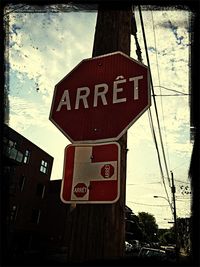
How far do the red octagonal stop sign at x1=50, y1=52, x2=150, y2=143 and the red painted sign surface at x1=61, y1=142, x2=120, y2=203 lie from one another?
10 cm

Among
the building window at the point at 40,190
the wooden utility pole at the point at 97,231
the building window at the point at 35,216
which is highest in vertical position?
the building window at the point at 40,190

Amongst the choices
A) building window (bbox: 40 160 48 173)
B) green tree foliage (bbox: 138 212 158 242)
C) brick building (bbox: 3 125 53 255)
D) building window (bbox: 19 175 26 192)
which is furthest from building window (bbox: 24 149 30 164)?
green tree foliage (bbox: 138 212 158 242)

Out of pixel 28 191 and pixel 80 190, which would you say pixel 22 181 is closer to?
pixel 28 191

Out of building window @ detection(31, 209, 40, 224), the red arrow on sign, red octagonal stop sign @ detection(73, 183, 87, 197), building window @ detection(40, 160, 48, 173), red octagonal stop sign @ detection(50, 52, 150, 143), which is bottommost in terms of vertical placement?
red octagonal stop sign @ detection(73, 183, 87, 197)

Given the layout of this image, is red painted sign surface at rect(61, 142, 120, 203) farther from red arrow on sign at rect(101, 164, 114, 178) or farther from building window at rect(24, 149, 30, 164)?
building window at rect(24, 149, 30, 164)

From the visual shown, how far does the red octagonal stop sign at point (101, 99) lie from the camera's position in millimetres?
1944

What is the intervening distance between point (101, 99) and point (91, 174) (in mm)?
564

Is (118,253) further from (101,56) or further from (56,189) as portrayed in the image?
(56,189)

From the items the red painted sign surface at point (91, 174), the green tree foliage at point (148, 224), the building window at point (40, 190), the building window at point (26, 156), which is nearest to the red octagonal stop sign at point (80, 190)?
the red painted sign surface at point (91, 174)

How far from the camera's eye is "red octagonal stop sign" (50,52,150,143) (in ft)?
6.38

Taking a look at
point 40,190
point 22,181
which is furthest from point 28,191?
point 40,190

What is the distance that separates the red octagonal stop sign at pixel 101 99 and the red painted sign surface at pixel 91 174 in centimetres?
10

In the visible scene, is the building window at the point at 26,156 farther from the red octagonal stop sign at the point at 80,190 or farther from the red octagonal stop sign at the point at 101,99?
the red octagonal stop sign at the point at 80,190

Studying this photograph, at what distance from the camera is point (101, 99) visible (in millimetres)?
2053
